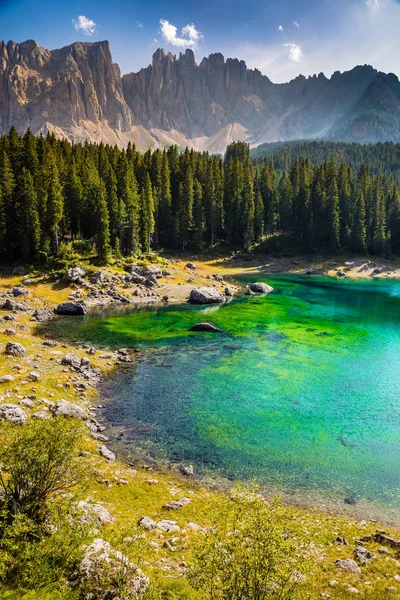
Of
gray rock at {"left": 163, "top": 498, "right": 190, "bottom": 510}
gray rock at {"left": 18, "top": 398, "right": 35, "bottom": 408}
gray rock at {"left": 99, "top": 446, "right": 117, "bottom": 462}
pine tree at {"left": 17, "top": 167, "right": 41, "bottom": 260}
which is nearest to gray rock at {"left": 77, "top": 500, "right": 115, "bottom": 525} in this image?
gray rock at {"left": 163, "top": 498, "right": 190, "bottom": 510}

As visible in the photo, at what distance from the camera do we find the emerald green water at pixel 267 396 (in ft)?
82.9

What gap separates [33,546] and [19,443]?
3.74m

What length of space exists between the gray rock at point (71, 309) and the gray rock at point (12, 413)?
122ft

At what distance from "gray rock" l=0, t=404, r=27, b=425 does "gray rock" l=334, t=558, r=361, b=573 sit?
1984 cm

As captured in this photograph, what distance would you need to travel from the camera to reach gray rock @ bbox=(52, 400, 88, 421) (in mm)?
28214

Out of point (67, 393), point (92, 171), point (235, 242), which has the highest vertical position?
→ point (92, 171)

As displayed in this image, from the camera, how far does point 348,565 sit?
1639 centimetres

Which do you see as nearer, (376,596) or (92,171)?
(376,596)

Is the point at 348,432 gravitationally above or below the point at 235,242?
below

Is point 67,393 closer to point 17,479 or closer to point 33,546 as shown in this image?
point 17,479

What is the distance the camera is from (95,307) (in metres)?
68.4

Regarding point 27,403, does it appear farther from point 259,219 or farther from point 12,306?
point 259,219

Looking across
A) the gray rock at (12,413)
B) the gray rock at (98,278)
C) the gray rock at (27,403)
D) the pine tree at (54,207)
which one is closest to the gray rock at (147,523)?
the gray rock at (12,413)

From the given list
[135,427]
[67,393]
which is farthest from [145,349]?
[135,427]
